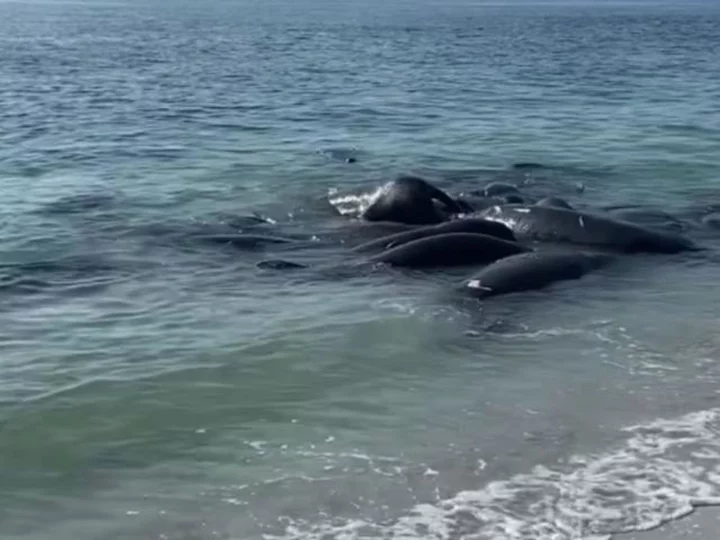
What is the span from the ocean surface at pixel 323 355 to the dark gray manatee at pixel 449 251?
0.47 metres

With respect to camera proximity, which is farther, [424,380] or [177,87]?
[177,87]

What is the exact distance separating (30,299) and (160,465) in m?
5.28

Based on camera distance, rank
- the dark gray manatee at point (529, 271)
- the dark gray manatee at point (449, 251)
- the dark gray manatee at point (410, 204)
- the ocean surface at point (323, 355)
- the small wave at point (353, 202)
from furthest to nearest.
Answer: the small wave at point (353, 202) → the dark gray manatee at point (410, 204) → the dark gray manatee at point (449, 251) → the dark gray manatee at point (529, 271) → the ocean surface at point (323, 355)

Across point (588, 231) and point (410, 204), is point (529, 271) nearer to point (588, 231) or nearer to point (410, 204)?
point (588, 231)

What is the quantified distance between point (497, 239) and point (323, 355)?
4.50 m

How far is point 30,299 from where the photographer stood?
48.8 ft

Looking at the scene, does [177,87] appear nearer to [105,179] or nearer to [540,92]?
[540,92]

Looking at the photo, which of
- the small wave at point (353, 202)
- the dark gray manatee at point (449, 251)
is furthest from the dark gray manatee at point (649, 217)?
the small wave at point (353, 202)

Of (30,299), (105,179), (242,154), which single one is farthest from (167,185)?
(30,299)

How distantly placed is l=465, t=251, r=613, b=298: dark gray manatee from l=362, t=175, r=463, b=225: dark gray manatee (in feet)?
8.94

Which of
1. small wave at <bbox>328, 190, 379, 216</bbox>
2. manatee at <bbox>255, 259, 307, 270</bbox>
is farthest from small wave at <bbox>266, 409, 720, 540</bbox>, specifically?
small wave at <bbox>328, 190, 379, 216</bbox>

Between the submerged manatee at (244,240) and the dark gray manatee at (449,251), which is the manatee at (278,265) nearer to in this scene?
the dark gray manatee at (449,251)

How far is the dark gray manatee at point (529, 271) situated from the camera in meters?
15.0

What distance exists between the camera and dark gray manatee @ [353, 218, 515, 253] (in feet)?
56.6
